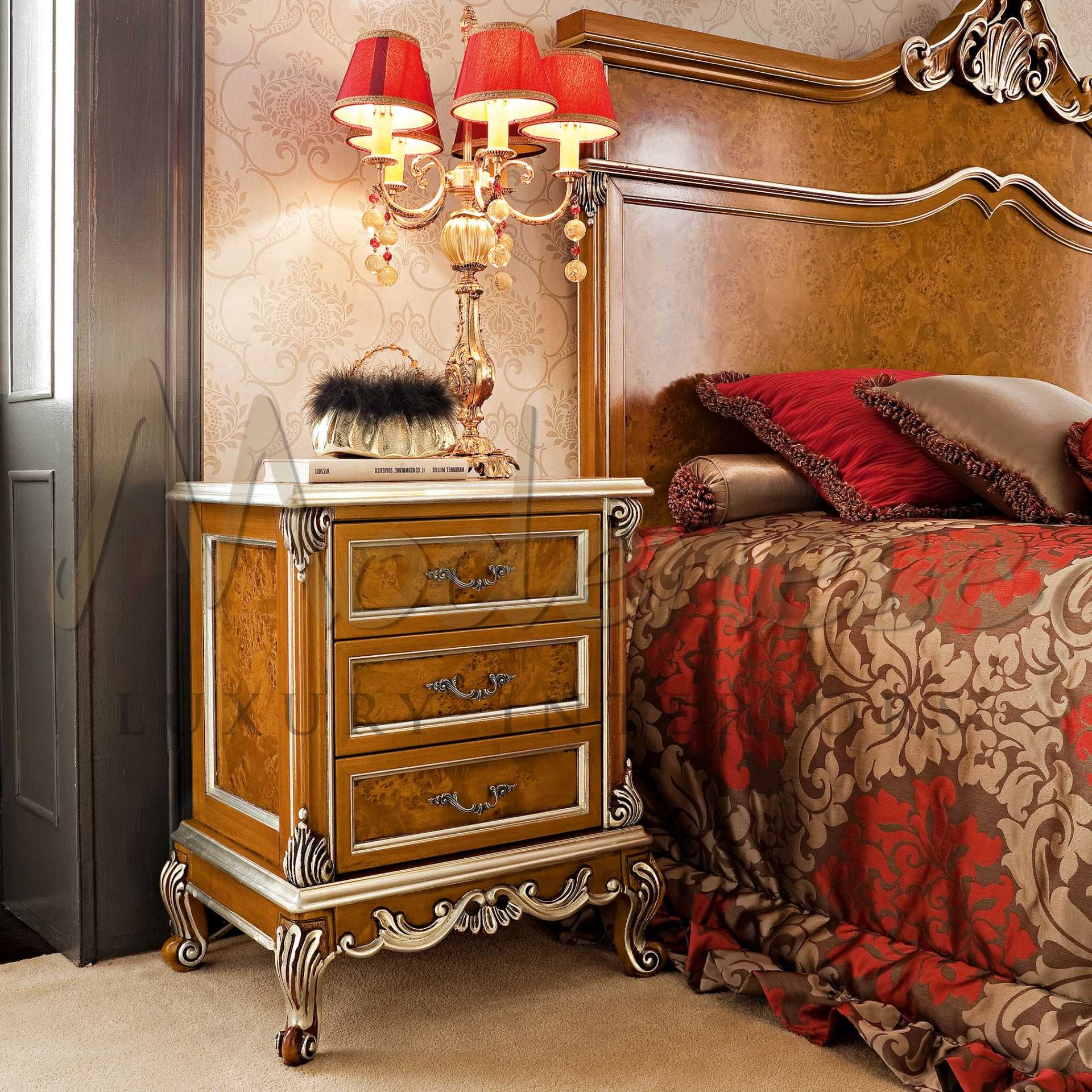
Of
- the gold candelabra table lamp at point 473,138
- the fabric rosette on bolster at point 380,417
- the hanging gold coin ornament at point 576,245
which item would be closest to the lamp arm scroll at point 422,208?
the gold candelabra table lamp at point 473,138

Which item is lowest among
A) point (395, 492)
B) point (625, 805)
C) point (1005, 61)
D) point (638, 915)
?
point (638, 915)

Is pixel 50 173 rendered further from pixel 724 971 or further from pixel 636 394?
pixel 724 971

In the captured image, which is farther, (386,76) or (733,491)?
(733,491)

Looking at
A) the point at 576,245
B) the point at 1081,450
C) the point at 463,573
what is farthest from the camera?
the point at 576,245

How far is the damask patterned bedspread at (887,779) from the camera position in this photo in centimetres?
144

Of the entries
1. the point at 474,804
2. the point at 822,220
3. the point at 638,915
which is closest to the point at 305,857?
the point at 474,804

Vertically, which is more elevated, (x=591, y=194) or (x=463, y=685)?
(x=591, y=194)

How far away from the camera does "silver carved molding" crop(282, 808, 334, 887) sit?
1524 millimetres

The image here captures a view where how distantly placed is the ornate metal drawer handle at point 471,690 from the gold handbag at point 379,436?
13.1 inches

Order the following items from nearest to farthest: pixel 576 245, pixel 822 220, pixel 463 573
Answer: pixel 463 573, pixel 576 245, pixel 822 220

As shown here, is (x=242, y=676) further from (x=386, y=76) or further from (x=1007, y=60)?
(x=1007, y=60)

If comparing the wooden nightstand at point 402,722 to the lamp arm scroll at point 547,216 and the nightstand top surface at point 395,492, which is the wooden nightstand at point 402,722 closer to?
the nightstand top surface at point 395,492

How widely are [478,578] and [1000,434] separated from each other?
96 cm

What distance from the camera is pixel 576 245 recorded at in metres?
2.18
